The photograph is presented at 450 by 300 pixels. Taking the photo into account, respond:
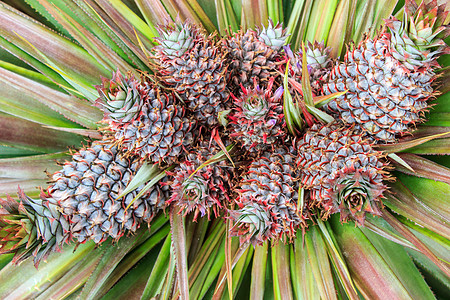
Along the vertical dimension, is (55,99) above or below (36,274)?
above

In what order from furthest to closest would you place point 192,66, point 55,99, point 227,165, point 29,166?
point 29,166, point 55,99, point 227,165, point 192,66

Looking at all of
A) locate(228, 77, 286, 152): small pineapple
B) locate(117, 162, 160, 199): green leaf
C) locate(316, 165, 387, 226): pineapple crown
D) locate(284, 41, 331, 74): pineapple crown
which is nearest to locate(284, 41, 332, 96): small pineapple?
locate(284, 41, 331, 74): pineapple crown

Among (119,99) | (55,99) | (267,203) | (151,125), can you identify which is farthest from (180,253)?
(55,99)

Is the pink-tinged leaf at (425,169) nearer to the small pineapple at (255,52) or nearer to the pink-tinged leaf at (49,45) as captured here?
the small pineapple at (255,52)

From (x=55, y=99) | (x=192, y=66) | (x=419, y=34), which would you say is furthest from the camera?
(x=55, y=99)

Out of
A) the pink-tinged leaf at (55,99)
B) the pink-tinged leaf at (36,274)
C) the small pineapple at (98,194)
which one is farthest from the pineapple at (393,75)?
the pink-tinged leaf at (36,274)

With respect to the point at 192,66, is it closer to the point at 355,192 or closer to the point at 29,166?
the point at 355,192

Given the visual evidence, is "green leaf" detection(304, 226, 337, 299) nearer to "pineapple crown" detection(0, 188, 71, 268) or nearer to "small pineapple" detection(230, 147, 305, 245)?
"small pineapple" detection(230, 147, 305, 245)
